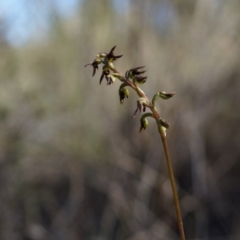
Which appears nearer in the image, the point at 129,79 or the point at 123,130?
the point at 129,79

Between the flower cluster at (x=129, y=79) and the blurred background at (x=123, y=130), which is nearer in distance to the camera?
the flower cluster at (x=129, y=79)

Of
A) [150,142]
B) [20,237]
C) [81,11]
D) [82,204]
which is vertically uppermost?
[81,11]

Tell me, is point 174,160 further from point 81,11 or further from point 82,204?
point 81,11

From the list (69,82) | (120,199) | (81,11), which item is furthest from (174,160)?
(81,11)

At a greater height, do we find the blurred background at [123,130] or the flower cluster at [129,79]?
the blurred background at [123,130]

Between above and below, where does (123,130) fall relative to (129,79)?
above

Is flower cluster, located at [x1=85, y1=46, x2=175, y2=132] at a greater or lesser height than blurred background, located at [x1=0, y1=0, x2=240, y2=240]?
lesser

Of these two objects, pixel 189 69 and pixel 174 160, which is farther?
pixel 174 160

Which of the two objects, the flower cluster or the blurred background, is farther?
the blurred background
